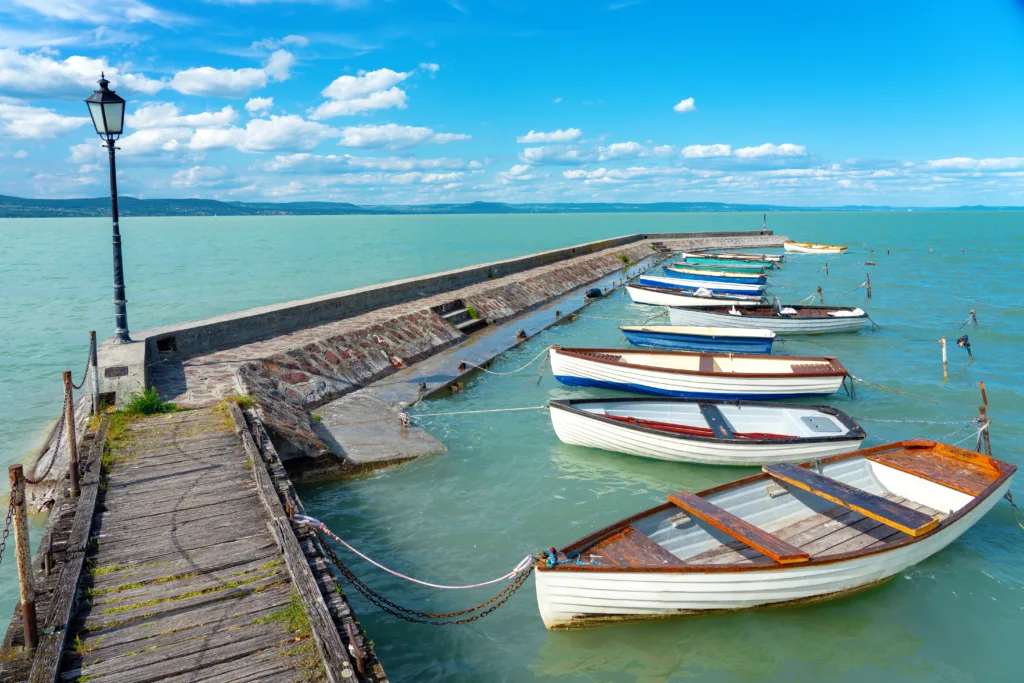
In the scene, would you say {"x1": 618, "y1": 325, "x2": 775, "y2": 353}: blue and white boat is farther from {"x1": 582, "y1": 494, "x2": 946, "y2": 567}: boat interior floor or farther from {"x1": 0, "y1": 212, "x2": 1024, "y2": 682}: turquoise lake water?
{"x1": 582, "y1": 494, "x2": 946, "y2": 567}: boat interior floor

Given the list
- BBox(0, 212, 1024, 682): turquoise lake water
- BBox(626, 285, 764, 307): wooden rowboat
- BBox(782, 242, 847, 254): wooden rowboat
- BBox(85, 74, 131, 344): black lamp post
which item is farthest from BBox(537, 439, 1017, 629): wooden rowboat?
BBox(782, 242, 847, 254): wooden rowboat

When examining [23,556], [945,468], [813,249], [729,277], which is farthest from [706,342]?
[813,249]

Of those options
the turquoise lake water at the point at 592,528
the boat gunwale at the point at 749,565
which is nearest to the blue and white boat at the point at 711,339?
the turquoise lake water at the point at 592,528

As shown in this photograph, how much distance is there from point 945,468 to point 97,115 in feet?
50.9

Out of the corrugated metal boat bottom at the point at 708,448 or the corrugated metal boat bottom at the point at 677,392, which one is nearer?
the corrugated metal boat bottom at the point at 708,448

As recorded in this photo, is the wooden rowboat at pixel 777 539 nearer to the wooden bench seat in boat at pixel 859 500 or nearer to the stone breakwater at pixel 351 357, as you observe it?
the wooden bench seat in boat at pixel 859 500

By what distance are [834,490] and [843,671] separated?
8.11ft

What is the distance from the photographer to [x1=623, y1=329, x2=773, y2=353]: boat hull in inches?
842

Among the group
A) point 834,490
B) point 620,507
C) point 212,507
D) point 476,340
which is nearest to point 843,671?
point 834,490

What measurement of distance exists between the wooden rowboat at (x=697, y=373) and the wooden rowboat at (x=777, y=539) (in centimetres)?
540

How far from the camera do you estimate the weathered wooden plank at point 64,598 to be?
184 inches

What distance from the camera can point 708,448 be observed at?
12180 mm

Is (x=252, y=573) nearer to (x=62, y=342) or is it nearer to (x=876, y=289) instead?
(x=62, y=342)

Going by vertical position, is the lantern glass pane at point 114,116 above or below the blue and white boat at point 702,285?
above
